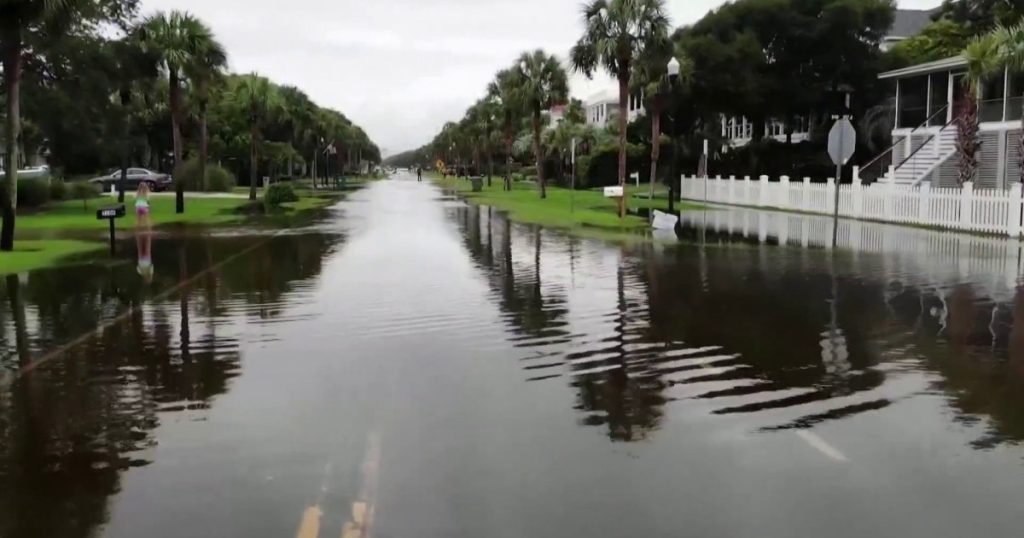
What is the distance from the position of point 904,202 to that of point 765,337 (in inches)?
842

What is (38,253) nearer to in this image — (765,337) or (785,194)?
(765,337)

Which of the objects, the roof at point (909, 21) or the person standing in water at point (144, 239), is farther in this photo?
the roof at point (909, 21)

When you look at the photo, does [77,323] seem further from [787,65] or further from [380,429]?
[787,65]

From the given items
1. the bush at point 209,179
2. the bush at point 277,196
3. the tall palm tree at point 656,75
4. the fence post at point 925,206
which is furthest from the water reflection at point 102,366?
the bush at point 209,179

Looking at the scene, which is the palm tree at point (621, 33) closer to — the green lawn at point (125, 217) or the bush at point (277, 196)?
the green lawn at point (125, 217)

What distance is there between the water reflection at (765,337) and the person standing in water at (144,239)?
5.86 m

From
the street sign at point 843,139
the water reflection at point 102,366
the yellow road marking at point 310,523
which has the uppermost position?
the street sign at point 843,139

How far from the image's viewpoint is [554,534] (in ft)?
16.8

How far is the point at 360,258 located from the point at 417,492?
14646 mm

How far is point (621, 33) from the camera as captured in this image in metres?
32.5

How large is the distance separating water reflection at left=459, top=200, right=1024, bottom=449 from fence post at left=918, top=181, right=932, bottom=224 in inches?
387

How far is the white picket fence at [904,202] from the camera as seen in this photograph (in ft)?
81.8

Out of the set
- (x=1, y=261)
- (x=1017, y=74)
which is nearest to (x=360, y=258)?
(x=1, y=261)

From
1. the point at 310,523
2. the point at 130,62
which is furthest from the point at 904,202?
the point at 130,62
